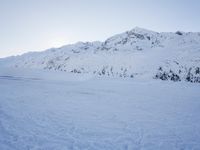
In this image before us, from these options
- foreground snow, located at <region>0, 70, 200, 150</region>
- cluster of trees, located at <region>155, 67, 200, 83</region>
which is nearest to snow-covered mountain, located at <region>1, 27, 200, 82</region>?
cluster of trees, located at <region>155, 67, 200, 83</region>

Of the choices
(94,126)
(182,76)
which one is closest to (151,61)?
(182,76)

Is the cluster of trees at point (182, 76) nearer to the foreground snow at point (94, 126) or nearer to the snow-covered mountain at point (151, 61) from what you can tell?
the snow-covered mountain at point (151, 61)

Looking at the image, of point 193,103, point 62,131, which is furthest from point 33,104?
point 193,103

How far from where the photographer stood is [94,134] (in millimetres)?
8680

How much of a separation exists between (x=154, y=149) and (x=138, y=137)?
3.35ft

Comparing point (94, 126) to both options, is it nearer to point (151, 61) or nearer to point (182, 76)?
point (182, 76)

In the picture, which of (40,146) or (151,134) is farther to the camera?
(151,134)

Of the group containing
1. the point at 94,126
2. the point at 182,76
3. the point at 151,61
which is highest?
the point at 151,61

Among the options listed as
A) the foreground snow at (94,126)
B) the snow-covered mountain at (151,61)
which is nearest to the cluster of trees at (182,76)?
the snow-covered mountain at (151,61)

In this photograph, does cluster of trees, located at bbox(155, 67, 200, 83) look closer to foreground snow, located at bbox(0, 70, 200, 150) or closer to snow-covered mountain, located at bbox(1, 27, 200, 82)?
snow-covered mountain, located at bbox(1, 27, 200, 82)

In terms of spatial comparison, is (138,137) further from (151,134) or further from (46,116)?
(46,116)

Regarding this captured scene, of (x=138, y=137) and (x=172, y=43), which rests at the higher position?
(x=172, y=43)

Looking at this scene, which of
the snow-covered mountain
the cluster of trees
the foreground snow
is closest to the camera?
the foreground snow

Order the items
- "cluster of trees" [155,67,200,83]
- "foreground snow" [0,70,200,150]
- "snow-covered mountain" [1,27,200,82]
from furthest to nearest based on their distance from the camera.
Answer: "snow-covered mountain" [1,27,200,82]
"cluster of trees" [155,67,200,83]
"foreground snow" [0,70,200,150]
